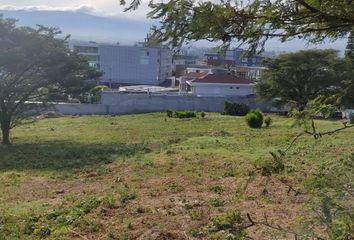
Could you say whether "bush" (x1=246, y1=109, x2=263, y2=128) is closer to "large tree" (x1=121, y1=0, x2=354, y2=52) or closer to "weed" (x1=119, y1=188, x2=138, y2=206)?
"weed" (x1=119, y1=188, x2=138, y2=206)

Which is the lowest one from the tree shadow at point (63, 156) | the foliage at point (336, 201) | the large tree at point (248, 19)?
the tree shadow at point (63, 156)

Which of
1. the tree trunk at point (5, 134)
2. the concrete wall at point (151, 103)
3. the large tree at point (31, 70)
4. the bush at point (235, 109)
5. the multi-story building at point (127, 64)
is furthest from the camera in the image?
the multi-story building at point (127, 64)

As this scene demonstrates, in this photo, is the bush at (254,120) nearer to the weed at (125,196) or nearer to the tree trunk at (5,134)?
the tree trunk at (5,134)

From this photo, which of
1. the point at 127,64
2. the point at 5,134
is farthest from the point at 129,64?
the point at 5,134

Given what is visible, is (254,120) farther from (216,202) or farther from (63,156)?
(216,202)

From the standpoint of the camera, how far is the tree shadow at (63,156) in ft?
36.1

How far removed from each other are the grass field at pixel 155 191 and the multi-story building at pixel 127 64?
57482 millimetres

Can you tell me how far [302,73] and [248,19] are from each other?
2789 cm

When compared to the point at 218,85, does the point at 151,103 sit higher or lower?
lower

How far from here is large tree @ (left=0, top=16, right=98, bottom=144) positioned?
17516 mm

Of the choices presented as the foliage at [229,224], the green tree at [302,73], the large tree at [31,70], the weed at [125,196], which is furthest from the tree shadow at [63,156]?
the green tree at [302,73]

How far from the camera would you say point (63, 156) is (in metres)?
12.5

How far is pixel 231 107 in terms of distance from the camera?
2917cm

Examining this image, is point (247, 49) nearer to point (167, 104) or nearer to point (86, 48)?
point (167, 104)
